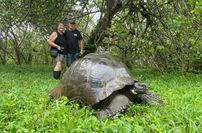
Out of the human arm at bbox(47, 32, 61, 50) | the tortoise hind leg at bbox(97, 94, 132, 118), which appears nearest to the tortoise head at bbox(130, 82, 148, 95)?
the tortoise hind leg at bbox(97, 94, 132, 118)

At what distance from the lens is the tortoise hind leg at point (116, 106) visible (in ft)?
15.2

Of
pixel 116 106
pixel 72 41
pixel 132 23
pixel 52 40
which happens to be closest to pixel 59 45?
pixel 52 40

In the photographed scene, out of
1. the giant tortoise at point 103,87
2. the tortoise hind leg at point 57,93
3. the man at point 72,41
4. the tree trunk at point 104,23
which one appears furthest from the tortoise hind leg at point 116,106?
the tree trunk at point 104,23

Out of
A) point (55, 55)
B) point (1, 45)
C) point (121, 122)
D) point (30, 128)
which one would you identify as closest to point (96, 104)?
point (121, 122)

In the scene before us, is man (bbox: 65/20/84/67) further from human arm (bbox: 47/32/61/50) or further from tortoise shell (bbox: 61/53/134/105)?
tortoise shell (bbox: 61/53/134/105)

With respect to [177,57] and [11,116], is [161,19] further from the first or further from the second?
[11,116]

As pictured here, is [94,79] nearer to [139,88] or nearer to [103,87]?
[103,87]

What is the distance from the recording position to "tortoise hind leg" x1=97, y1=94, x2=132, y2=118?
4.63 m

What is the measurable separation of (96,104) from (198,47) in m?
7.15

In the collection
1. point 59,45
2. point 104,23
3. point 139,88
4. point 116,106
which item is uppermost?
point 104,23

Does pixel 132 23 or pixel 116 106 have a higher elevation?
pixel 132 23

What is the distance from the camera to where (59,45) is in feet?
32.6

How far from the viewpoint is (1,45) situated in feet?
76.7

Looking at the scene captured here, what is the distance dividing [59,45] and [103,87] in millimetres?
5146
